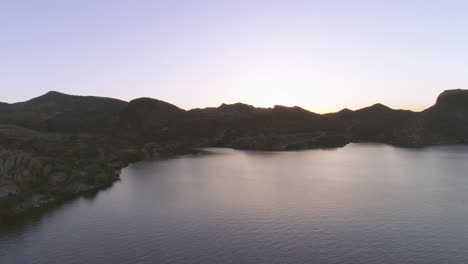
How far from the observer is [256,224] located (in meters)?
69.4

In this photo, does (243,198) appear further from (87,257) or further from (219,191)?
(87,257)

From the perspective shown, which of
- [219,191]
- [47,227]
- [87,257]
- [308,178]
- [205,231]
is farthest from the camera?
[308,178]

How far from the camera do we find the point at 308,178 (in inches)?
4904

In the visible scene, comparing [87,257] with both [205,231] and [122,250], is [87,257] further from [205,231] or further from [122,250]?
[205,231]

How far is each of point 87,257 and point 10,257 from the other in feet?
39.9

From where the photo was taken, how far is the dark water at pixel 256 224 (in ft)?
180

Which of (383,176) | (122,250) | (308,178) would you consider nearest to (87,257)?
(122,250)

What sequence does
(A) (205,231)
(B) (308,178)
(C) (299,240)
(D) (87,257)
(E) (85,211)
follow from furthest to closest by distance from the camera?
(B) (308,178)
(E) (85,211)
(A) (205,231)
(C) (299,240)
(D) (87,257)

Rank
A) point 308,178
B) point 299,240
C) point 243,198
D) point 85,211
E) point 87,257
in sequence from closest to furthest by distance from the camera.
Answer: point 87,257
point 299,240
point 85,211
point 243,198
point 308,178

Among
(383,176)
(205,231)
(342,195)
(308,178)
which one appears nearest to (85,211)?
(205,231)

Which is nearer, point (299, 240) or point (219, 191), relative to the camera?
point (299, 240)

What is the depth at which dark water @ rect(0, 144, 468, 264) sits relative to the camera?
54.8m

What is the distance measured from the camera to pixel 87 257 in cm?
5478

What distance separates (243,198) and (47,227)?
45448 millimetres
